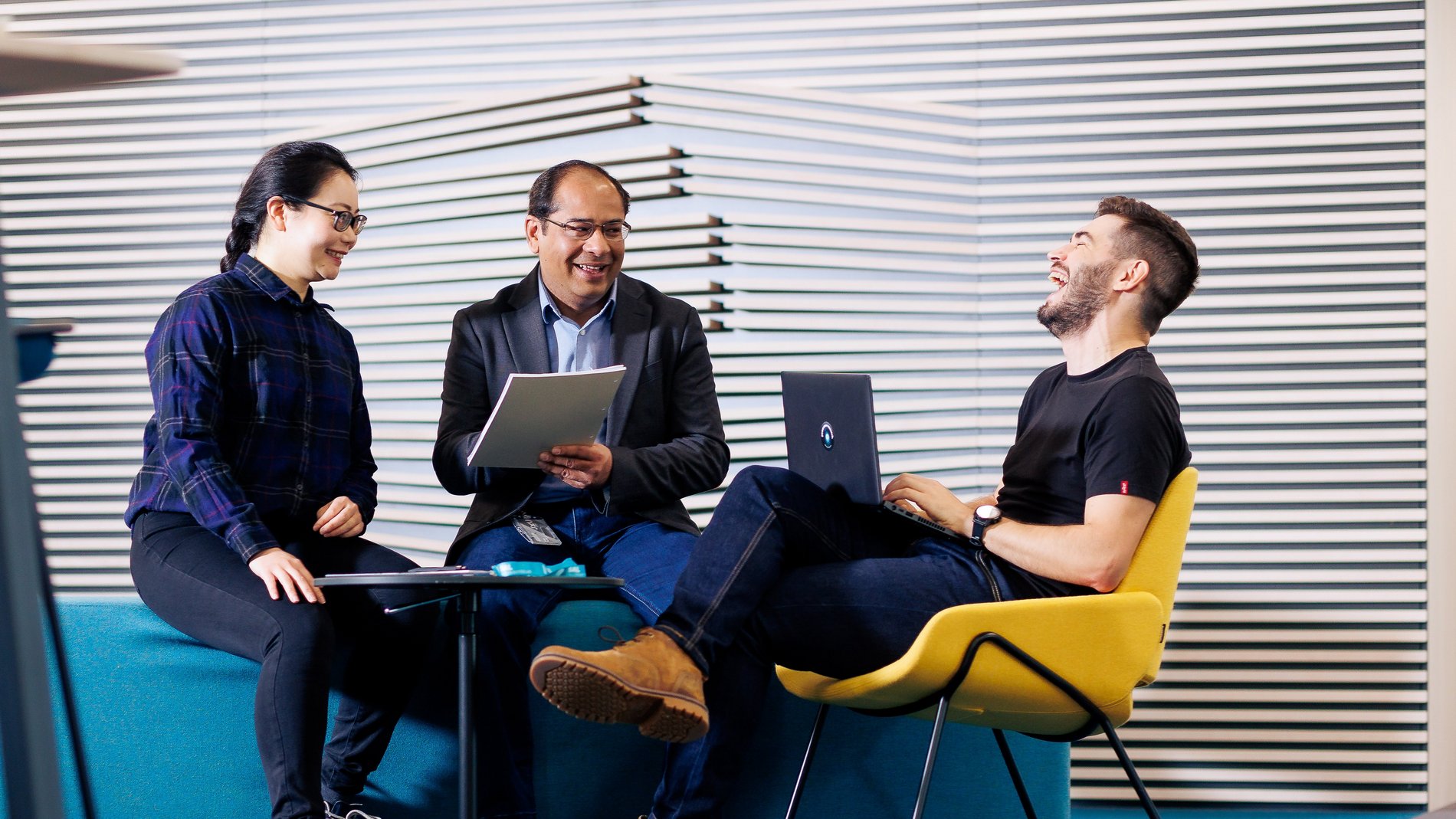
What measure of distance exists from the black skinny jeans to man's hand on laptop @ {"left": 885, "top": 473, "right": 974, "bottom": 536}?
1069 millimetres

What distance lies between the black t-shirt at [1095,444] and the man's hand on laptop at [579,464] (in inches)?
36.5

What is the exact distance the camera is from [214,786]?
8.58 ft

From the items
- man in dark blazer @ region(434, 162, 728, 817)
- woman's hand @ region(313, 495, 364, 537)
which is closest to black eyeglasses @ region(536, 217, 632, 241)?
man in dark blazer @ region(434, 162, 728, 817)

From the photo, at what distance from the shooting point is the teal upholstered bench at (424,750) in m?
2.61

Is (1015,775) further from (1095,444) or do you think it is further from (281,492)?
(281,492)

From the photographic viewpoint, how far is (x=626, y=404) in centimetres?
297

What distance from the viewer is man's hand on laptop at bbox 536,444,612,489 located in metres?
2.61

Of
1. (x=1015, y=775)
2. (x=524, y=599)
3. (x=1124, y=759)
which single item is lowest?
(x=1015, y=775)

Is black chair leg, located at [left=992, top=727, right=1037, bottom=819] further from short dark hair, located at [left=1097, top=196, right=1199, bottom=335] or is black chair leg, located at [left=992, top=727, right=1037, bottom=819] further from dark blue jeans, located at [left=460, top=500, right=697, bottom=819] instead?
short dark hair, located at [left=1097, top=196, right=1199, bottom=335]

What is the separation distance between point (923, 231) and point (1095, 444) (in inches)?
69.7

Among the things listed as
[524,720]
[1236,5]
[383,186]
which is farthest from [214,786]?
[1236,5]

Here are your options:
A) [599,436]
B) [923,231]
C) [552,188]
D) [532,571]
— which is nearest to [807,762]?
[532,571]

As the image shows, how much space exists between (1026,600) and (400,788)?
152 cm

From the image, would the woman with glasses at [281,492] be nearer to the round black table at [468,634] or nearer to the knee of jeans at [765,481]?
the round black table at [468,634]
